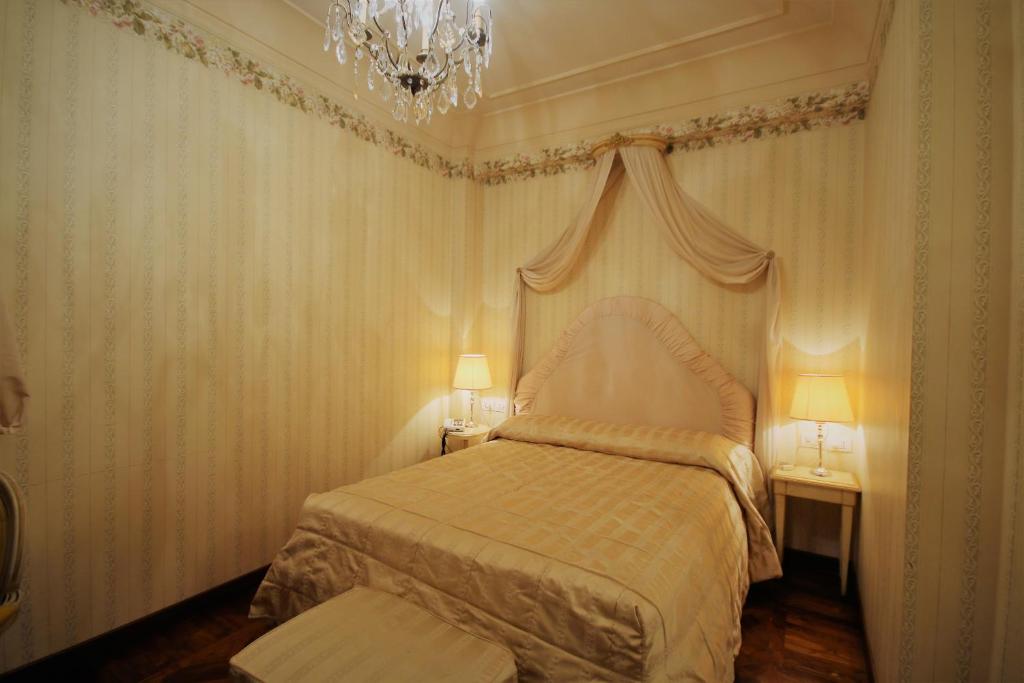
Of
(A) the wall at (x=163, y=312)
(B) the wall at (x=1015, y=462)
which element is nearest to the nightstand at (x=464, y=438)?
(A) the wall at (x=163, y=312)

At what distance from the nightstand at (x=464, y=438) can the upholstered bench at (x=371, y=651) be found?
2090mm

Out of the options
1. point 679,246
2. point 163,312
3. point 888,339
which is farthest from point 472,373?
point 888,339

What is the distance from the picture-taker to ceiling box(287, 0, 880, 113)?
268 centimetres

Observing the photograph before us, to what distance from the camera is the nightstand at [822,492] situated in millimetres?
2539

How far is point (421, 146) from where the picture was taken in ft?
12.5

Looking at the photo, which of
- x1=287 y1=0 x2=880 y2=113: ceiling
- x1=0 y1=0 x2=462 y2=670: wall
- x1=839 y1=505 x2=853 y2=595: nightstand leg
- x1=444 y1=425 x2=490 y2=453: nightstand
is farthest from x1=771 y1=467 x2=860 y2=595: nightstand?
x1=0 y1=0 x2=462 y2=670: wall

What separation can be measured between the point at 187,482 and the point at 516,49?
3148 mm

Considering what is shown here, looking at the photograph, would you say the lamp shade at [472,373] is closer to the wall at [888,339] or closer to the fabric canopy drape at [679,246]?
the fabric canopy drape at [679,246]

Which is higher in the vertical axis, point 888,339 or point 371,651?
point 888,339

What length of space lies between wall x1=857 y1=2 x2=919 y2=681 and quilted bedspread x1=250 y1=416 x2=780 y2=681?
1.61 feet

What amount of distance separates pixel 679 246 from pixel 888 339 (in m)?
1.61

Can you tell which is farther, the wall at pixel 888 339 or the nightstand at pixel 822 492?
the nightstand at pixel 822 492

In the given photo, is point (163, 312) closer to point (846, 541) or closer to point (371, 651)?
point (371, 651)

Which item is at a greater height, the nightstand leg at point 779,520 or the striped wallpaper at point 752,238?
the striped wallpaper at point 752,238
